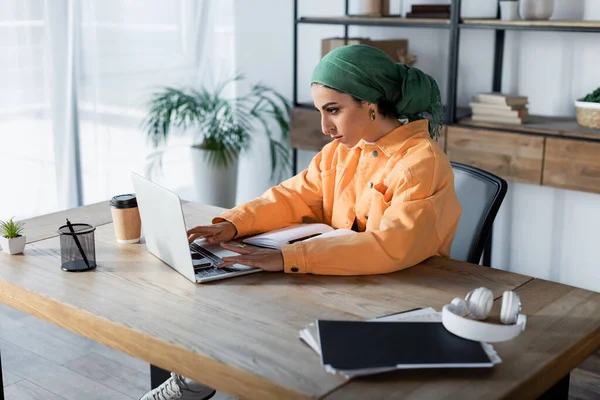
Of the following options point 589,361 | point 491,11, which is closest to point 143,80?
point 491,11

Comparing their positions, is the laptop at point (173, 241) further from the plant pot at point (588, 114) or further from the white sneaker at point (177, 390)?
the plant pot at point (588, 114)

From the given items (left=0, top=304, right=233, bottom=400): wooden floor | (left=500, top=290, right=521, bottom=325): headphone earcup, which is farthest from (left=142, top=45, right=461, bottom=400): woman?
(left=0, top=304, right=233, bottom=400): wooden floor

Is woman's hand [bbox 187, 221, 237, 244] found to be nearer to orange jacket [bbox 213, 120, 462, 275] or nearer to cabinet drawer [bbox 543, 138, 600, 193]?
orange jacket [bbox 213, 120, 462, 275]

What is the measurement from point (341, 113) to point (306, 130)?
2129 mm

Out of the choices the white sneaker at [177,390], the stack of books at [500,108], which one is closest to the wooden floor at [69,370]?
the white sneaker at [177,390]

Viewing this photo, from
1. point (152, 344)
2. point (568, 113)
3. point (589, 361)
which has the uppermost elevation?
point (568, 113)

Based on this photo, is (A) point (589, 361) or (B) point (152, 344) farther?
(A) point (589, 361)

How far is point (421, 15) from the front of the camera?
380cm

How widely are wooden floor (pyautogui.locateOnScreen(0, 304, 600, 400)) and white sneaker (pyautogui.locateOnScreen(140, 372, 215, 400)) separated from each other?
1.51 feet

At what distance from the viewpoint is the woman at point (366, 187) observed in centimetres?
183

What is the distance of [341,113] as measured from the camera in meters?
2.03

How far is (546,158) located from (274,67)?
1776 millimetres

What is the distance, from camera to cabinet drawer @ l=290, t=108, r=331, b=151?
4086 millimetres

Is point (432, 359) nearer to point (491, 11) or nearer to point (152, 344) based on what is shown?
point (152, 344)
